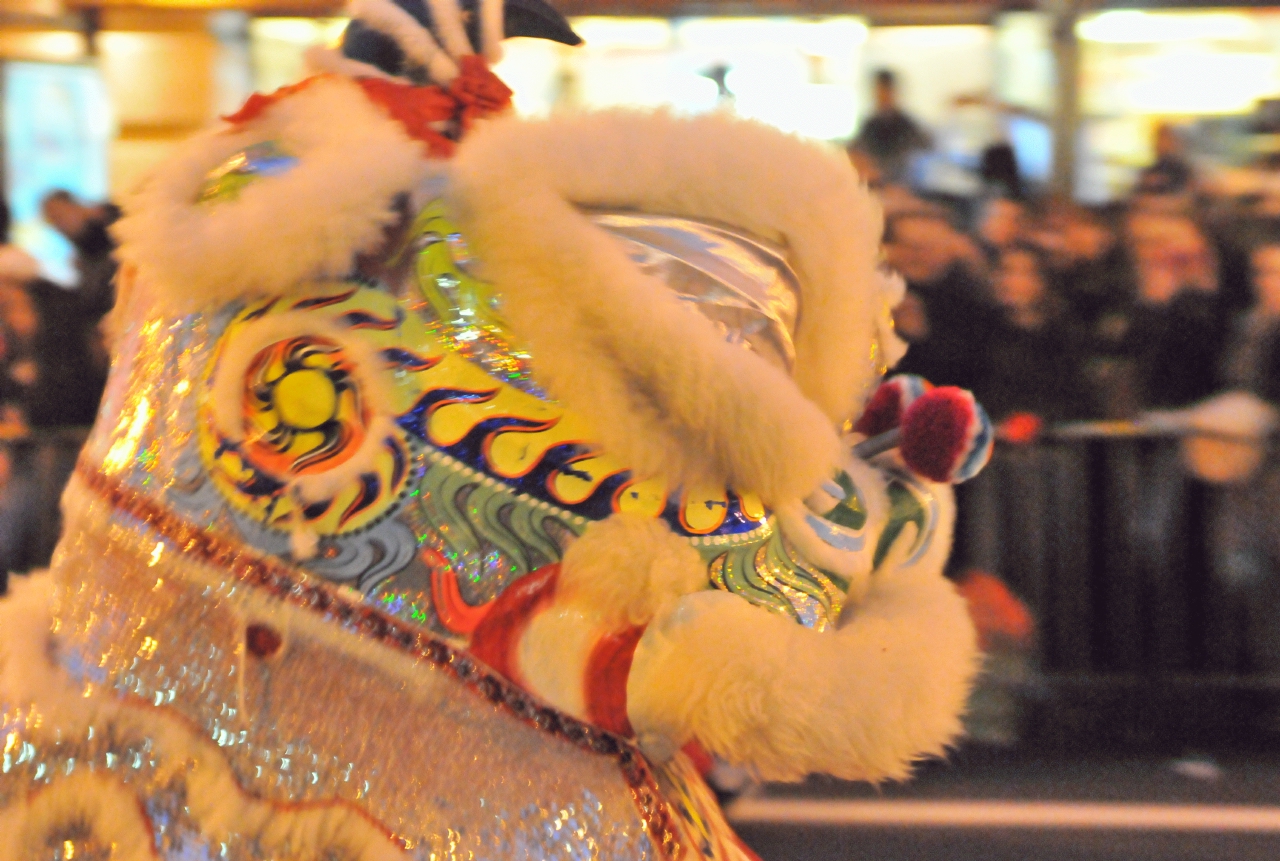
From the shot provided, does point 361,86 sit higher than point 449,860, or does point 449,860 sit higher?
point 361,86

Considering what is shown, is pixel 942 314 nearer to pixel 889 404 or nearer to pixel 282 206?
pixel 889 404

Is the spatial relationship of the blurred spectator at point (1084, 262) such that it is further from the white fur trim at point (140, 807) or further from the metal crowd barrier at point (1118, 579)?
the white fur trim at point (140, 807)

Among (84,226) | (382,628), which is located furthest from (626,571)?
(84,226)

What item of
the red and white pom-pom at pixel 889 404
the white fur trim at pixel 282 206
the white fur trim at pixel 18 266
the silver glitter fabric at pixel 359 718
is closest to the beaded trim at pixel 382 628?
the silver glitter fabric at pixel 359 718

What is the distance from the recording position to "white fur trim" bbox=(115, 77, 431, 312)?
4.88 feet

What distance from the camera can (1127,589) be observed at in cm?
473

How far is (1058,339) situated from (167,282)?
150 inches

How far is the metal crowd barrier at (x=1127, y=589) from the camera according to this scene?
4.71m

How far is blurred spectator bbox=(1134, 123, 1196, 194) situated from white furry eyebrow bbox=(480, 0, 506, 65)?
443 cm

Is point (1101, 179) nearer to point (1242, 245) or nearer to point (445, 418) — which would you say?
point (1242, 245)

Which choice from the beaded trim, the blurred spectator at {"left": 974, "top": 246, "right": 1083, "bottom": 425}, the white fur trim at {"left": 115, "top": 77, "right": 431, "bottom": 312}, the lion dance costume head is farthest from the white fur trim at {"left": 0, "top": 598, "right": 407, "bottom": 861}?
the blurred spectator at {"left": 974, "top": 246, "right": 1083, "bottom": 425}

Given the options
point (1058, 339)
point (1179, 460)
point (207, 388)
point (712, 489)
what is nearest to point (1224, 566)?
point (1179, 460)

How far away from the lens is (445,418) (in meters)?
1.52

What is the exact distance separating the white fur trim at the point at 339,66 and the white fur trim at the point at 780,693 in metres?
0.73
